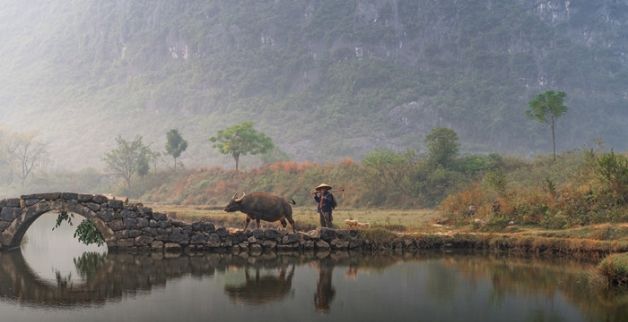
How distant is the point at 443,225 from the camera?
29172 mm

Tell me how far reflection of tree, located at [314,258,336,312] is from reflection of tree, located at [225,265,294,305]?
3.00 ft

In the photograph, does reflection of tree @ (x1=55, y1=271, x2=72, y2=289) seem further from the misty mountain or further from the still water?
the misty mountain

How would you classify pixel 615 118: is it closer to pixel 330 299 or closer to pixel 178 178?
pixel 178 178

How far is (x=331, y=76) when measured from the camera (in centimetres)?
14125

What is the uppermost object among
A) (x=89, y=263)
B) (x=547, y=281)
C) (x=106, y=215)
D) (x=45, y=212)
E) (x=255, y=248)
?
(x=45, y=212)

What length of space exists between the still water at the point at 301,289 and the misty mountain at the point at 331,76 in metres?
89.8

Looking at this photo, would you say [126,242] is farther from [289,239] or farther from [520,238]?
[520,238]

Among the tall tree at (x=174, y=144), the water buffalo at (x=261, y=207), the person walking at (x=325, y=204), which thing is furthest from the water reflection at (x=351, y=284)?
the tall tree at (x=174, y=144)

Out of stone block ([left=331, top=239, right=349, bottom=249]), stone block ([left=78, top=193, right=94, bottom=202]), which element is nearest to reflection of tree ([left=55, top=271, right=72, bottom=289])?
stone block ([left=78, top=193, right=94, bottom=202])

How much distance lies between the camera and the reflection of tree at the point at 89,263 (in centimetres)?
2045

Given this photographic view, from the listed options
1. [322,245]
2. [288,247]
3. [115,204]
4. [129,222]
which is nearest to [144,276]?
[129,222]

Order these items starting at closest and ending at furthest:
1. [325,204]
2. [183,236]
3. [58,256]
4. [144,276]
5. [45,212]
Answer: [144,276], [45,212], [58,256], [183,236], [325,204]

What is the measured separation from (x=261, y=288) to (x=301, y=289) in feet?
3.84

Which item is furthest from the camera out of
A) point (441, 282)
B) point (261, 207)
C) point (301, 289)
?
point (261, 207)
